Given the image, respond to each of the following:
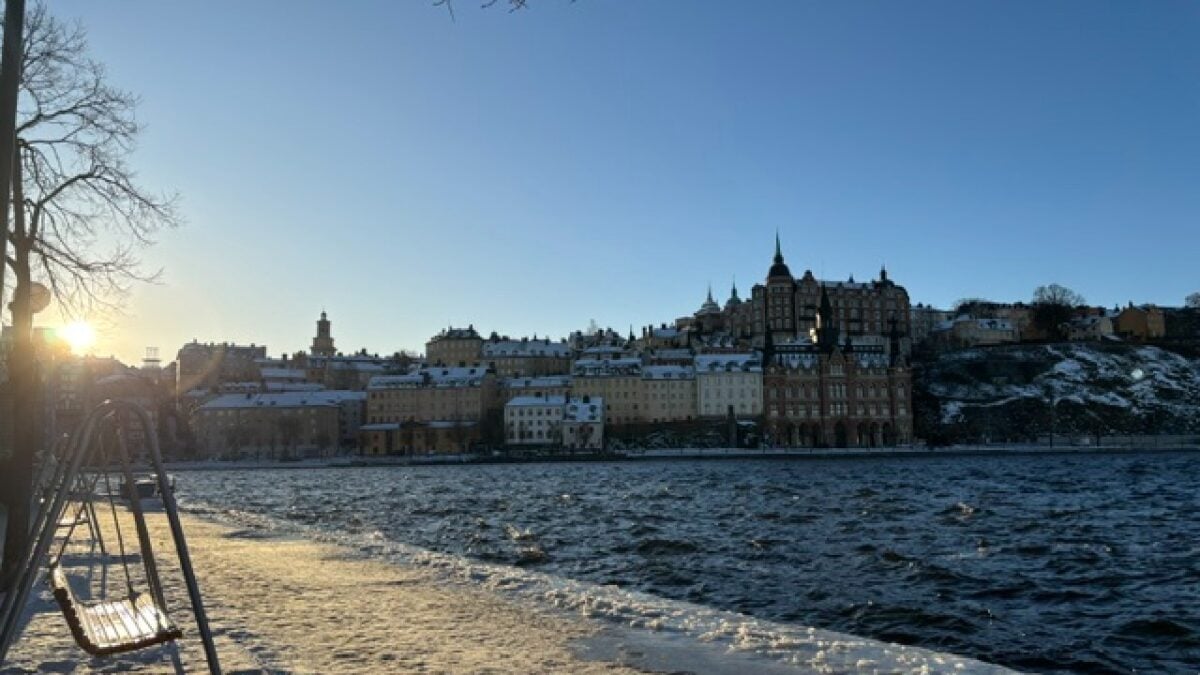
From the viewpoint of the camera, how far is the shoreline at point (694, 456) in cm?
11162

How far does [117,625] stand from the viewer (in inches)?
271

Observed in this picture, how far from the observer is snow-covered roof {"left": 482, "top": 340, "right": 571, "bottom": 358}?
165 meters

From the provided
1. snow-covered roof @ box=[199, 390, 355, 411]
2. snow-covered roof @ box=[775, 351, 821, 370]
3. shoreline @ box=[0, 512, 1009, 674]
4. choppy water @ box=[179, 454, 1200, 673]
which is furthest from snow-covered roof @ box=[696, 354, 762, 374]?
shoreline @ box=[0, 512, 1009, 674]

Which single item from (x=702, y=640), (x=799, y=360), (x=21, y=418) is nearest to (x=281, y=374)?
(x=799, y=360)

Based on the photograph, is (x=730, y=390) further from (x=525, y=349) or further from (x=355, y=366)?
(x=355, y=366)

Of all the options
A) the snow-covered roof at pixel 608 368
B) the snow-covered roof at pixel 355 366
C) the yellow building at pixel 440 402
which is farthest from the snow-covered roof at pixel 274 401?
the snow-covered roof at pixel 608 368

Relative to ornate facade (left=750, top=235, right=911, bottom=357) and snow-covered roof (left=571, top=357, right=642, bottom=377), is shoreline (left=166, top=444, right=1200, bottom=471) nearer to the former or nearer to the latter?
snow-covered roof (left=571, top=357, right=642, bottom=377)

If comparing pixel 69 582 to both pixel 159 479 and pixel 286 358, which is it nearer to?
pixel 159 479

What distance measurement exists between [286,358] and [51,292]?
607ft

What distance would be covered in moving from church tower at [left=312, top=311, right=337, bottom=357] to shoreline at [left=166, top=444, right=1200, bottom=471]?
7440cm

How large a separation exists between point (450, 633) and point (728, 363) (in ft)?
420

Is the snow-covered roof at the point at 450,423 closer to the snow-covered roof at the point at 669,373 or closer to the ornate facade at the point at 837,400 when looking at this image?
the snow-covered roof at the point at 669,373

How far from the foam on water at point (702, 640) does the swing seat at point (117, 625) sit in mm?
3906

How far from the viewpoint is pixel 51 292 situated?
1309 cm
